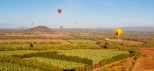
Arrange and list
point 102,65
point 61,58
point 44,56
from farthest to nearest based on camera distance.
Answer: point 44,56, point 61,58, point 102,65

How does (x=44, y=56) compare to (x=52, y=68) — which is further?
(x=44, y=56)

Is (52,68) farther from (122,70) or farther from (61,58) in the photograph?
(122,70)

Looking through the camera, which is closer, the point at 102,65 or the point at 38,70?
the point at 38,70

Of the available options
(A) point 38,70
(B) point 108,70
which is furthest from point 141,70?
(A) point 38,70

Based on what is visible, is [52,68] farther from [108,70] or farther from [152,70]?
[152,70]

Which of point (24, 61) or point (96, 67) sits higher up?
point (24, 61)

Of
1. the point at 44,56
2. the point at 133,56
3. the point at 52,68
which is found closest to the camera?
the point at 52,68

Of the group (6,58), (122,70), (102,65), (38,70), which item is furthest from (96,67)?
(6,58)

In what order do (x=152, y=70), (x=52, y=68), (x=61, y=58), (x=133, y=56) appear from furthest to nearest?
(x=133, y=56) < (x=61, y=58) < (x=152, y=70) < (x=52, y=68)

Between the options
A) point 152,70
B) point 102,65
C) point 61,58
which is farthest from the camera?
point 61,58
